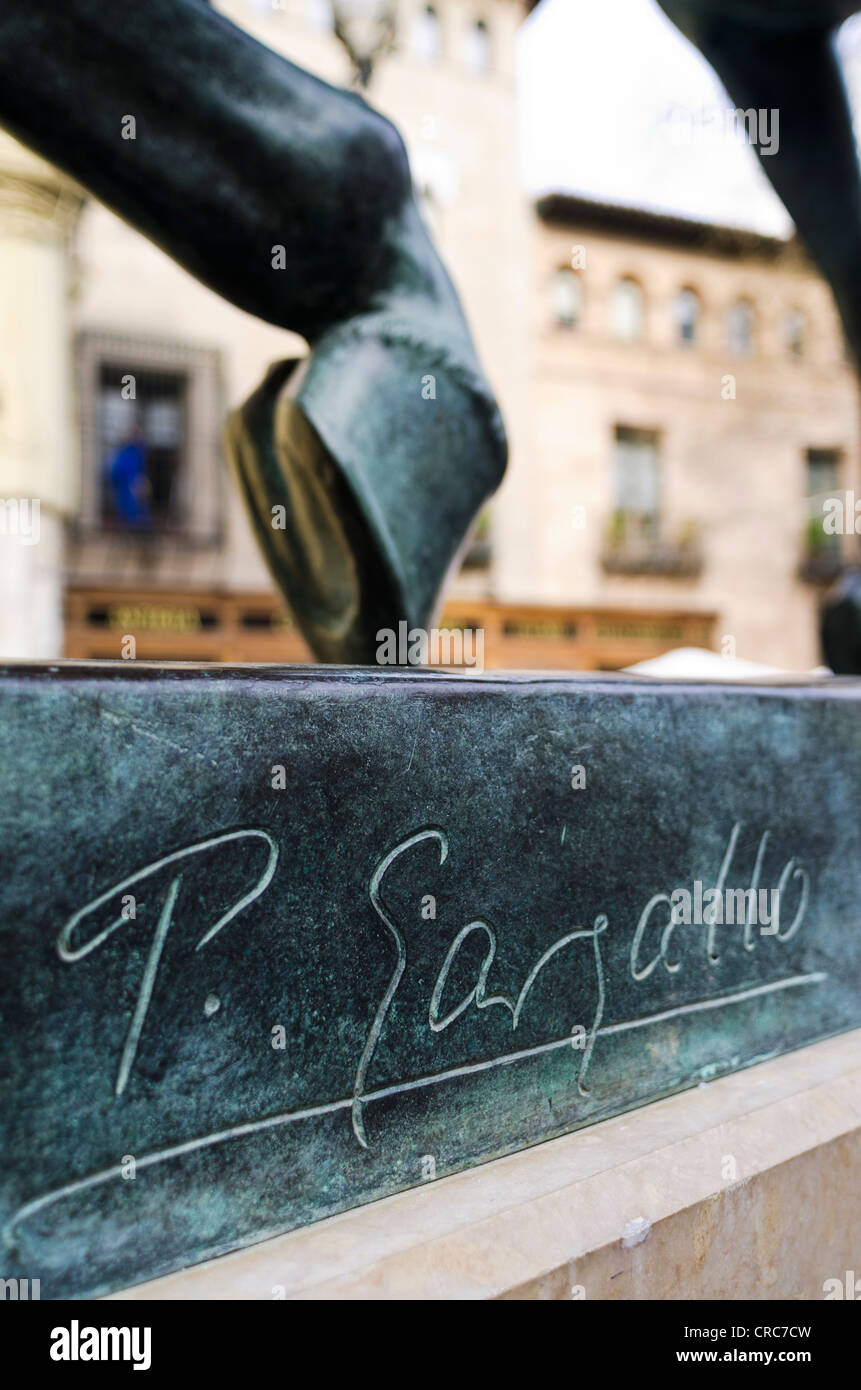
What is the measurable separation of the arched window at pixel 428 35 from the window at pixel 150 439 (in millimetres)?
5011

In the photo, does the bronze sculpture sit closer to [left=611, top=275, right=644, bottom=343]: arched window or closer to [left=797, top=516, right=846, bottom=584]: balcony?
[left=611, top=275, right=644, bottom=343]: arched window

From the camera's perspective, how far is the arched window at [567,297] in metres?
15.3

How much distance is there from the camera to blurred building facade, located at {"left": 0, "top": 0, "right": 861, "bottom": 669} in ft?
33.1

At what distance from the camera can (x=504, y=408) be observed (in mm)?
14258

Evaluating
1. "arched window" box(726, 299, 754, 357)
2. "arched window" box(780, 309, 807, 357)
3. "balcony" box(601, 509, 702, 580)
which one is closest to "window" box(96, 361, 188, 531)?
"balcony" box(601, 509, 702, 580)

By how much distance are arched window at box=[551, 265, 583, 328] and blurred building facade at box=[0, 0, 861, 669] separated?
1.6 inches

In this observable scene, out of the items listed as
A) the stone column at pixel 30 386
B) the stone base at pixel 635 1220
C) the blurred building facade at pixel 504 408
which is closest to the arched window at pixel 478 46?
the blurred building facade at pixel 504 408

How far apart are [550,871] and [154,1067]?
463mm

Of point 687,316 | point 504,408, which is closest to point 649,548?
point 504,408

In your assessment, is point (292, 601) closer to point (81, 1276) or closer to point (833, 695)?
point (833, 695)

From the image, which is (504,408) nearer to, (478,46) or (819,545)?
(478,46)

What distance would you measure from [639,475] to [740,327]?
310cm

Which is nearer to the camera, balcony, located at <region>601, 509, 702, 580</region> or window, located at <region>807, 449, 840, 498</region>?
balcony, located at <region>601, 509, 702, 580</region>
